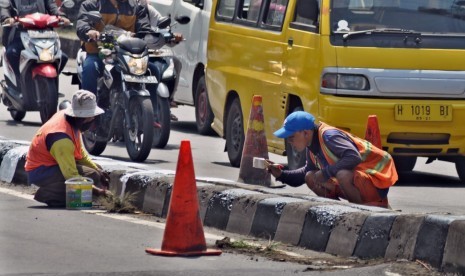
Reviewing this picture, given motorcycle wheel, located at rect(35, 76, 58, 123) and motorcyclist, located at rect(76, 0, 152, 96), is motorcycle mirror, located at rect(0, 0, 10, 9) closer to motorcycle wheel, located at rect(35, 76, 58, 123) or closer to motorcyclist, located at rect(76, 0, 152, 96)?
motorcycle wheel, located at rect(35, 76, 58, 123)

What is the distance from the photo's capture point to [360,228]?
353 inches

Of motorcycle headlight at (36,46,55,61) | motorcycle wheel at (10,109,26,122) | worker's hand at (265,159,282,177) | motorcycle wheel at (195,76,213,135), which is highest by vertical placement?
worker's hand at (265,159,282,177)

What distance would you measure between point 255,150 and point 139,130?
2.02 m

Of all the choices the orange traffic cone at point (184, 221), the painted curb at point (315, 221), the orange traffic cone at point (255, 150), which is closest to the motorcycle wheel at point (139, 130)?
the orange traffic cone at point (255, 150)

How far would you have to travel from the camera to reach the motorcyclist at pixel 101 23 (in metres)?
14.8

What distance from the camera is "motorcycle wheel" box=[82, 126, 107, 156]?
1474 cm

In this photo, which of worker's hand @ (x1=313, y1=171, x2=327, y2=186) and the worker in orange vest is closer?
worker's hand @ (x1=313, y1=171, x2=327, y2=186)

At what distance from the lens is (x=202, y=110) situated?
17.5 meters

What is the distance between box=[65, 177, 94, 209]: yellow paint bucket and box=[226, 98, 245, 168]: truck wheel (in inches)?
137

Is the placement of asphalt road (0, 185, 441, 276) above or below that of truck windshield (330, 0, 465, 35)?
below

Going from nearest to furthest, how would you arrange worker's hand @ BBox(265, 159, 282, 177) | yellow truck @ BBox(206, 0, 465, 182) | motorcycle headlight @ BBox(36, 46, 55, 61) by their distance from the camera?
worker's hand @ BBox(265, 159, 282, 177) < yellow truck @ BBox(206, 0, 465, 182) < motorcycle headlight @ BBox(36, 46, 55, 61)

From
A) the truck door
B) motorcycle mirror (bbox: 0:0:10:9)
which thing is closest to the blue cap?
the truck door

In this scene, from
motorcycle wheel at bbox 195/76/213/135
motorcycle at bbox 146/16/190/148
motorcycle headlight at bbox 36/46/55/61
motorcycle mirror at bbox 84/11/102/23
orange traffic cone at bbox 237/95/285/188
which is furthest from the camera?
motorcycle wheel at bbox 195/76/213/135

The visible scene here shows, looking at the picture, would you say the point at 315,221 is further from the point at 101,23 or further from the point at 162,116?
the point at 101,23
